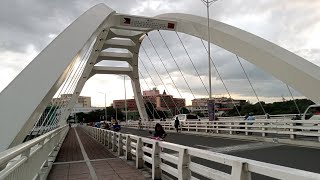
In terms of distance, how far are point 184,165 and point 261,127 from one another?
1517 centimetres

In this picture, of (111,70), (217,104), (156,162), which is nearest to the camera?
(156,162)

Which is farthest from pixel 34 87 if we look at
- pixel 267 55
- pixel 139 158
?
pixel 267 55

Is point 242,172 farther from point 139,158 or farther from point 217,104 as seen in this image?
point 217,104

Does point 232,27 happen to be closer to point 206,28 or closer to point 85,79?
point 206,28

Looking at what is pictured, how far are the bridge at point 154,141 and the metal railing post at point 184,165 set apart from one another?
0.06 ft

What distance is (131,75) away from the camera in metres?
62.2

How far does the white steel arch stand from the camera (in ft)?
35.9

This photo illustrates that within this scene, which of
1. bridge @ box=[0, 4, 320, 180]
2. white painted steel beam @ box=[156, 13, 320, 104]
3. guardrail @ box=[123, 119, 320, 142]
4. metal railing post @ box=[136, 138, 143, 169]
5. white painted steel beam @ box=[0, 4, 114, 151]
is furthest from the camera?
white painted steel beam @ box=[156, 13, 320, 104]

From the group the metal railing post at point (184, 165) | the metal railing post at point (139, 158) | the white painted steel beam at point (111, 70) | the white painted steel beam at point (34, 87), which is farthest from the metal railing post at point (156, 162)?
the white painted steel beam at point (111, 70)

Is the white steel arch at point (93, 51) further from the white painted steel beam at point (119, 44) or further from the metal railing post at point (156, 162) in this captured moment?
the metal railing post at point (156, 162)

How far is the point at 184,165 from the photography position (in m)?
8.00

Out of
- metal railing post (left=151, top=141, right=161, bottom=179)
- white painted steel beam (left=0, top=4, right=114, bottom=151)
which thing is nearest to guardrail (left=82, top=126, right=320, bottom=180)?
metal railing post (left=151, top=141, right=161, bottom=179)

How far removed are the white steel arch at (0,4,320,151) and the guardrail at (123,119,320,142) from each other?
2903 mm

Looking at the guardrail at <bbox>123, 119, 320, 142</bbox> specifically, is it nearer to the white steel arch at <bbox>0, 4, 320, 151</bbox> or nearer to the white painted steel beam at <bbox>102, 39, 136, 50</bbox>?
the white steel arch at <bbox>0, 4, 320, 151</bbox>
